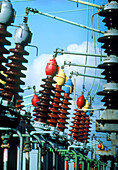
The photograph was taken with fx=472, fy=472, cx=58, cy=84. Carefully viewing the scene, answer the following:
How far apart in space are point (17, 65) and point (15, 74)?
45cm

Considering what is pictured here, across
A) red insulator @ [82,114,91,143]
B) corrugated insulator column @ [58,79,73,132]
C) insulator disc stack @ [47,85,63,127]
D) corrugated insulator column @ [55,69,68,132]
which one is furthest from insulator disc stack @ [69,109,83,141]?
insulator disc stack @ [47,85,63,127]

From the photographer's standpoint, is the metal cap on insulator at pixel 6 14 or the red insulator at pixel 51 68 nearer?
the metal cap on insulator at pixel 6 14

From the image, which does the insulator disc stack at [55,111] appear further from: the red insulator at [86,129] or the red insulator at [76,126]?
Answer: the red insulator at [86,129]

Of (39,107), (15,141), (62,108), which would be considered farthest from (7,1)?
(62,108)

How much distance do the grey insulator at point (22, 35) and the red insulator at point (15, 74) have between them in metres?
0.24

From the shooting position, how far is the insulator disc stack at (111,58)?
18.0 m

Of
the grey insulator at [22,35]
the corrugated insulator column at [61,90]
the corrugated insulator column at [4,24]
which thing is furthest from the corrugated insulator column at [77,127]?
the corrugated insulator column at [4,24]

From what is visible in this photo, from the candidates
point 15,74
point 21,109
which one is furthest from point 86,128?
point 21,109

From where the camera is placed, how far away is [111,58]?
18141 millimetres

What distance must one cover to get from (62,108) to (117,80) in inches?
595

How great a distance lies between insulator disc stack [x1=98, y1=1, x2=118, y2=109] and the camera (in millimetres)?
18047

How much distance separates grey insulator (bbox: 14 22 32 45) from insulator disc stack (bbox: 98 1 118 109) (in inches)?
179

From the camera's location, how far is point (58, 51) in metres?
26.6

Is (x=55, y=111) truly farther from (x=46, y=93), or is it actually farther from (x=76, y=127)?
(x=76, y=127)
